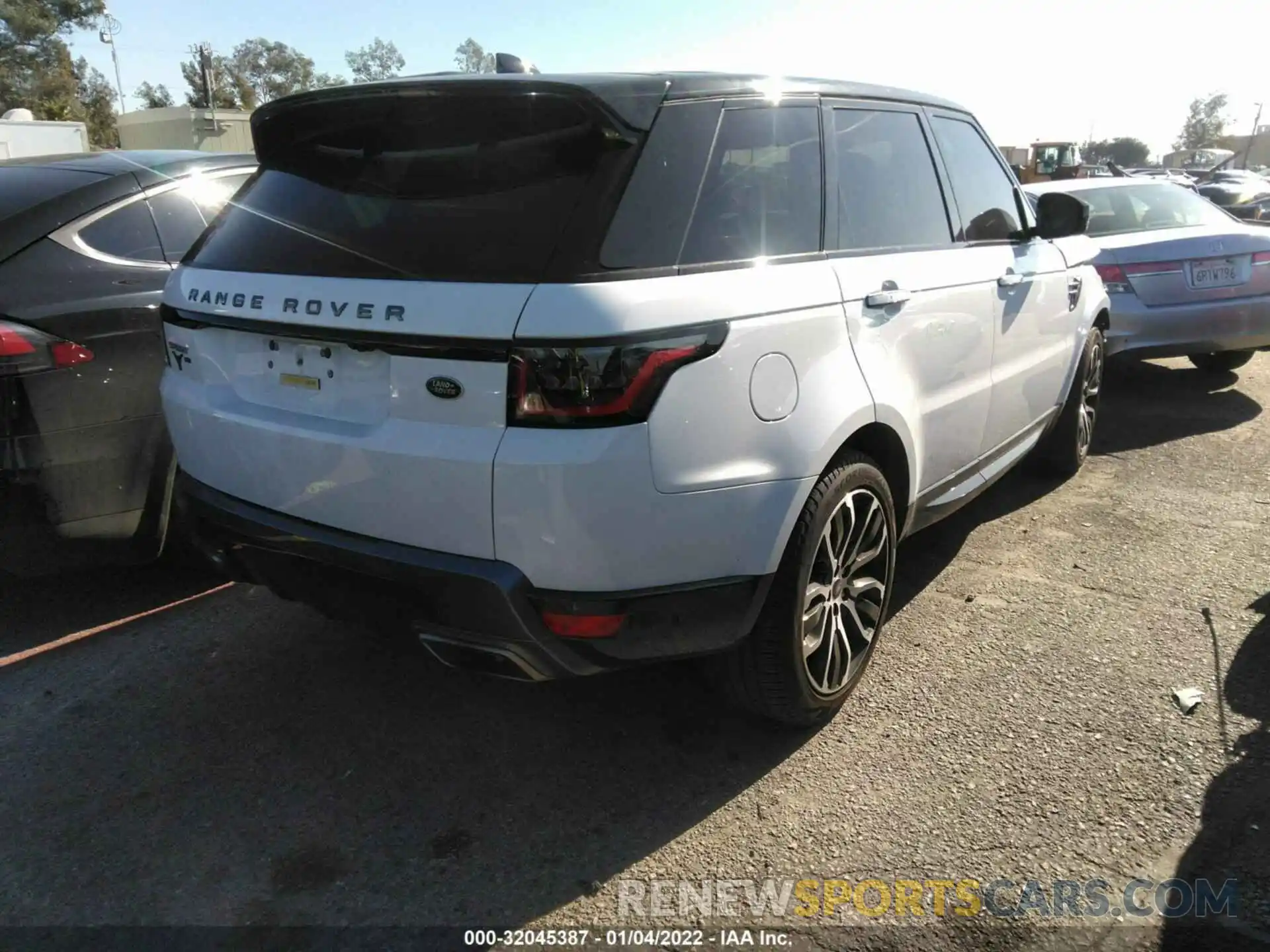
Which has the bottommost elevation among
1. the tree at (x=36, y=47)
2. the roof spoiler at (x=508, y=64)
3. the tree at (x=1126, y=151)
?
the tree at (x=1126, y=151)

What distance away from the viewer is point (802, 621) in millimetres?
2656

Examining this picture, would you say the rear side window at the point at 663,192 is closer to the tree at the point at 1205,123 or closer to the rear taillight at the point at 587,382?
the rear taillight at the point at 587,382

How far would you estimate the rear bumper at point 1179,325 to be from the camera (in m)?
6.29

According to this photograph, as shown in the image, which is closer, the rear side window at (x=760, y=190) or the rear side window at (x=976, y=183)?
the rear side window at (x=760, y=190)

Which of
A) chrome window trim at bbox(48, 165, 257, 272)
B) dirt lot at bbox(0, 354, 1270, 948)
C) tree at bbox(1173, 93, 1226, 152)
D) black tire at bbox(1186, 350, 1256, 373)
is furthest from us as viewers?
tree at bbox(1173, 93, 1226, 152)

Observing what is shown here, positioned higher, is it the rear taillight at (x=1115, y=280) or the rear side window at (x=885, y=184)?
the rear side window at (x=885, y=184)

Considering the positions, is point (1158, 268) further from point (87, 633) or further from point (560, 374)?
point (87, 633)

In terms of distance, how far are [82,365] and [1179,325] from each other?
6.26 m

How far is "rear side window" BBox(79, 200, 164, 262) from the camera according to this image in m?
3.49

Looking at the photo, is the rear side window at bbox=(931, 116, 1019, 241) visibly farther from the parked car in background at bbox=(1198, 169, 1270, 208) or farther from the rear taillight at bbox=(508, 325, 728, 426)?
the parked car in background at bbox=(1198, 169, 1270, 208)

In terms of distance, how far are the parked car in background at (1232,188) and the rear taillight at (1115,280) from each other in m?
16.5

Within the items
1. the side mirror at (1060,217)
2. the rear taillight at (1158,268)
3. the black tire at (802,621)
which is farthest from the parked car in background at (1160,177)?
the black tire at (802,621)

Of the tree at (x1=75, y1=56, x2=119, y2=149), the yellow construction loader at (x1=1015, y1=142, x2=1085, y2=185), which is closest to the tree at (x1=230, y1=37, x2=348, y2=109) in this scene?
the tree at (x1=75, y1=56, x2=119, y2=149)

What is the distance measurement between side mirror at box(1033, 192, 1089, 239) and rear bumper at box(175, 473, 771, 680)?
2655 millimetres
